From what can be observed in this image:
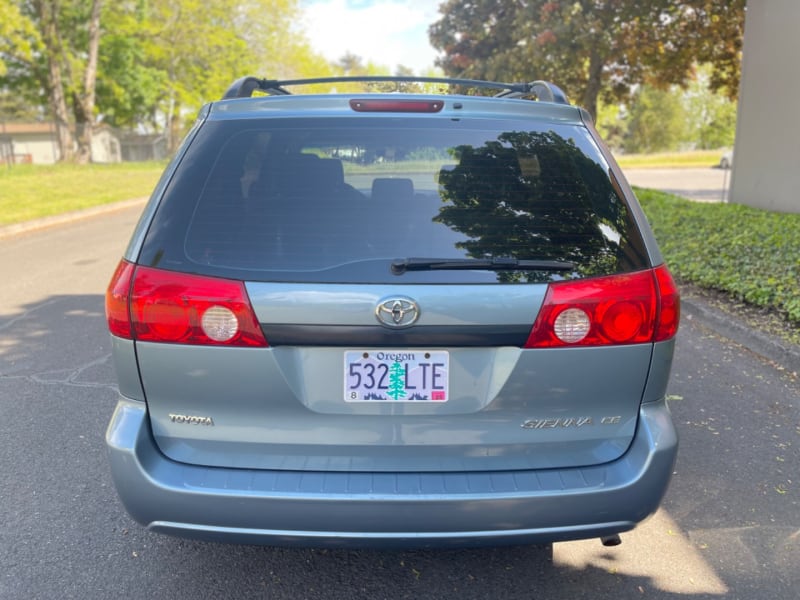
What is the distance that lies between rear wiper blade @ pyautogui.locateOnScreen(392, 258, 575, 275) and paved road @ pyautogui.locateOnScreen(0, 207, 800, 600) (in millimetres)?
1298

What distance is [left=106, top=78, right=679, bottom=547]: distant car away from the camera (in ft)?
7.05

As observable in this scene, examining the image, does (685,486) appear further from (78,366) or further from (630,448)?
(78,366)

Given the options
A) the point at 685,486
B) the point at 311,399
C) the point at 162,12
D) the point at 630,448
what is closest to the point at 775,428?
the point at 685,486

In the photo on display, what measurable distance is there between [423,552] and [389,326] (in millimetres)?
1293

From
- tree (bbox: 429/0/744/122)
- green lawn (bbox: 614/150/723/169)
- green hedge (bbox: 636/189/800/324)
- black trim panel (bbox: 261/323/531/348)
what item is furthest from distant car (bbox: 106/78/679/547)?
green lawn (bbox: 614/150/723/169)

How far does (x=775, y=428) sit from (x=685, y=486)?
109 cm

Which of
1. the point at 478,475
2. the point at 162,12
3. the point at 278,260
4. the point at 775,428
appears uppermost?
the point at 162,12

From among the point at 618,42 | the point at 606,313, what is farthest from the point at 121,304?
the point at 618,42

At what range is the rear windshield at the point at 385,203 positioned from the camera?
2225 mm

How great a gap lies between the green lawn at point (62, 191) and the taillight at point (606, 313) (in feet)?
42.8

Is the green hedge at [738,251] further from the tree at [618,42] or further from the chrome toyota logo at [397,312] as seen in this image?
the tree at [618,42]

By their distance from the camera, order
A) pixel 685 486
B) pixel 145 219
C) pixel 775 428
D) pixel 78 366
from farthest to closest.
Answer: pixel 78 366, pixel 775 428, pixel 685 486, pixel 145 219

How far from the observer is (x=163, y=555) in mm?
2898

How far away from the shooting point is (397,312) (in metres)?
2.12
